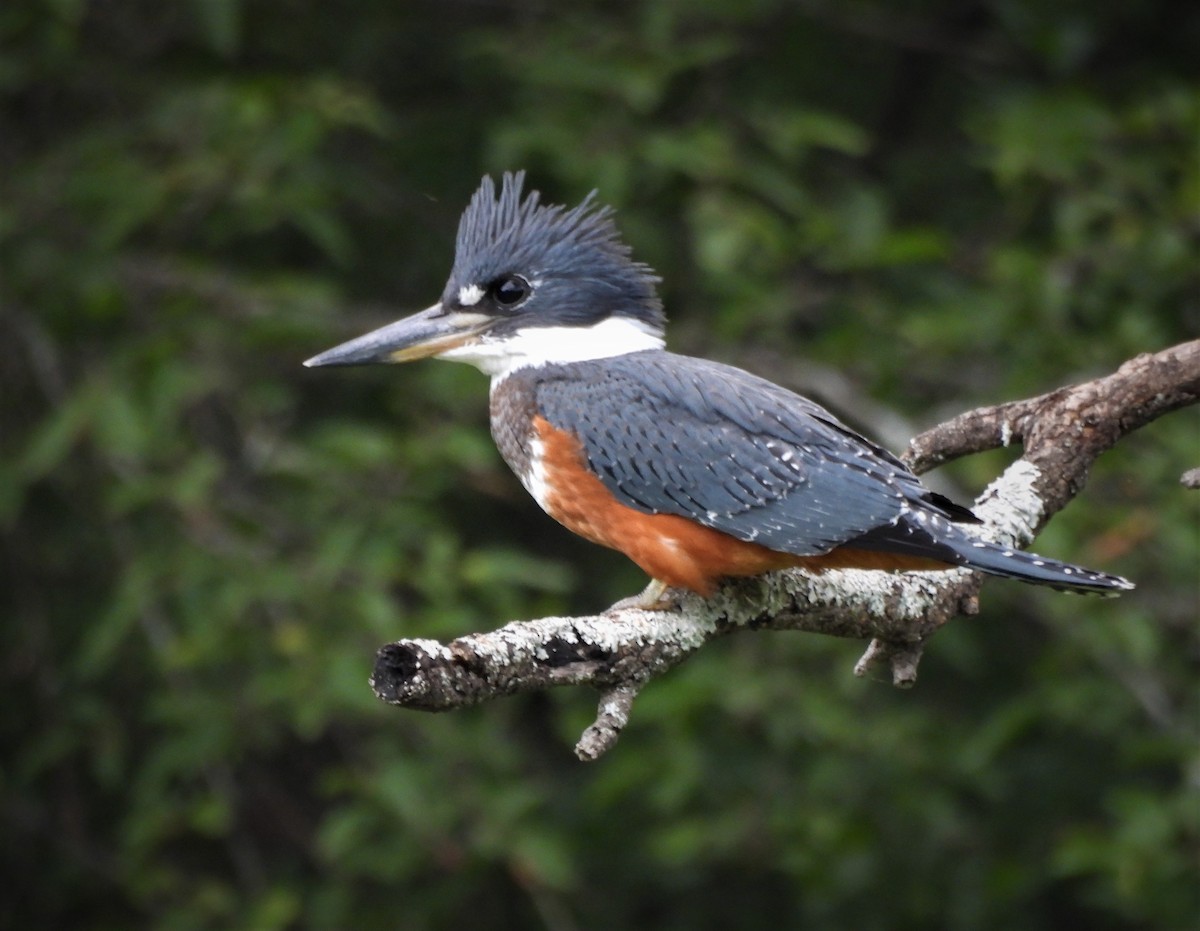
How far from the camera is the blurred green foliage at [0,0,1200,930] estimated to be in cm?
415

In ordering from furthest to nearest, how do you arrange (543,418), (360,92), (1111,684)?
(360,92) → (1111,684) → (543,418)

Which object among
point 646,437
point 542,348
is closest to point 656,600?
point 646,437

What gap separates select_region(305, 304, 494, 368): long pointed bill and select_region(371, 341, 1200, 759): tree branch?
2.28 ft

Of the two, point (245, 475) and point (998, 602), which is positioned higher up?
point (998, 602)

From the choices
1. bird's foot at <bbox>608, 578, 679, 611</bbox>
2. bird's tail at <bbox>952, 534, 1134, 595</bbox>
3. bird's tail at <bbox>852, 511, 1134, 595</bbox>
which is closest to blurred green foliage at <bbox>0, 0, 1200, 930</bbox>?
bird's foot at <bbox>608, 578, 679, 611</bbox>

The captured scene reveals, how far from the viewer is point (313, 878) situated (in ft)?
16.8

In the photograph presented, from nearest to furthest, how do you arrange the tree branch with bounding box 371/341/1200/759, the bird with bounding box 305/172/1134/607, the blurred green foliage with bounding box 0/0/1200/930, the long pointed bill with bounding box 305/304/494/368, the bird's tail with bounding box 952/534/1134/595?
1. the tree branch with bounding box 371/341/1200/759
2. the bird's tail with bounding box 952/534/1134/595
3. the bird with bounding box 305/172/1134/607
4. the long pointed bill with bounding box 305/304/494/368
5. the blurred green foliage with bounding box 0/0/1200/930

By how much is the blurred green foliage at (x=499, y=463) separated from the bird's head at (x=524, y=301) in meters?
0.90

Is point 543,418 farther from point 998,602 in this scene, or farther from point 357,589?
point 998,602

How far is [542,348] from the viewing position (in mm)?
3062

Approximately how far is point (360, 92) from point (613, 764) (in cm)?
197

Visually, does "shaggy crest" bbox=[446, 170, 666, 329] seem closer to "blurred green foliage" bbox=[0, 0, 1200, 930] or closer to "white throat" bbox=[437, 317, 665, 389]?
"white throat" bbox=[437, 317, 665, 389]

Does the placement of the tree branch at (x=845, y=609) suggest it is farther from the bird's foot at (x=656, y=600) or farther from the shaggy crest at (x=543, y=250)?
the shaggy crest at (x=543, y=250)

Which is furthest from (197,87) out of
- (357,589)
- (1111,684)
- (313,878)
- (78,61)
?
(1111,684)
